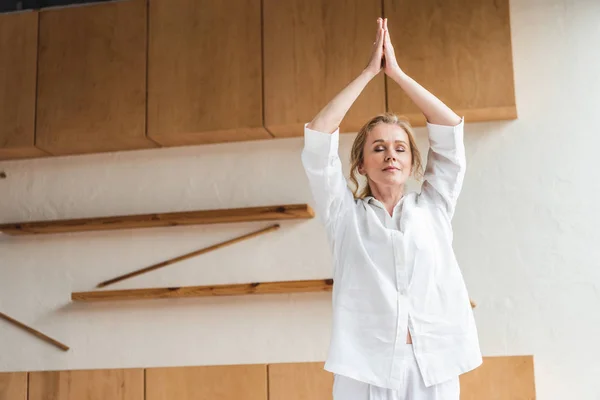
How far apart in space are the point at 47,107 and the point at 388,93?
164 cm

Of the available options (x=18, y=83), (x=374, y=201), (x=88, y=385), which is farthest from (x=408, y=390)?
(x=18, y=83)

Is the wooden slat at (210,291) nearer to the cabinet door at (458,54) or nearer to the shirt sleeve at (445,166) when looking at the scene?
the cabinet door at (458,54)

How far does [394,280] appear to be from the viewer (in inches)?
68.4

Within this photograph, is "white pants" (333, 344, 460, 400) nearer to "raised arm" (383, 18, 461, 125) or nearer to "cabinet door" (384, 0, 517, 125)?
"raised arm" (383, 18, 461, 125)

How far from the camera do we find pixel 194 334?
3.51 m

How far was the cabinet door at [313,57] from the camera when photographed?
3352mm

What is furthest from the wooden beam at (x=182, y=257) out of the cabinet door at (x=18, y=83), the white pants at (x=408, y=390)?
the white pants at (x=408, y=390)

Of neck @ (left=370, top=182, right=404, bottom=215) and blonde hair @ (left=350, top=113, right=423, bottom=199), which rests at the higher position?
blonde hair @ (left=350, top=113, right=423, bottom=199)

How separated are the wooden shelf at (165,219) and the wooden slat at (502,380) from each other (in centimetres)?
101

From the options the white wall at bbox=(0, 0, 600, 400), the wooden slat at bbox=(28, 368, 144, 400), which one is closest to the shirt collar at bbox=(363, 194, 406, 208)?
the white wall at bbox=(0, 0, 600, 400)

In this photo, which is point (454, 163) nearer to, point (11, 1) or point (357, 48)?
point (357, 48)

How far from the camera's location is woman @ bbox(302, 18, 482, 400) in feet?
5.51

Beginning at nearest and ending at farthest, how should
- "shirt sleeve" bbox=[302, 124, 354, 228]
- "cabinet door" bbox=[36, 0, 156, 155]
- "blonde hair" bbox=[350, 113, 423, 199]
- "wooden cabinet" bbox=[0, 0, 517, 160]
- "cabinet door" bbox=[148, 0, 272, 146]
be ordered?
1. "shirt sleeve" bbox=[302, 124, 354, 228]
2. "blonde hair" bbox=[350, 113, 423, 199]
3. "wooden cabinet" bbox=[0, 0, 517, 160]
4. "cabinet door" bbox=[148, 0, 272, 146]
5. "cabinet door" bbox=[36, 0, 156, 155]

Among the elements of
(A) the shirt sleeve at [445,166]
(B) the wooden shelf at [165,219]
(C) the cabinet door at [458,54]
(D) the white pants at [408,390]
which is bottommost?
(D) the white pants at [408,390]
